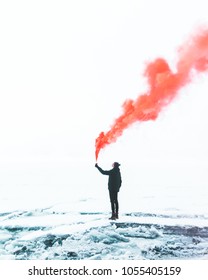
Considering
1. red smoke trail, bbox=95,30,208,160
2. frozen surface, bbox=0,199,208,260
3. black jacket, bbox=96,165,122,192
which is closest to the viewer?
frozen surface, bbox=0,199,208,260

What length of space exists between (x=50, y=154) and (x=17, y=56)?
1313mm

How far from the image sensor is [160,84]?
5523mm

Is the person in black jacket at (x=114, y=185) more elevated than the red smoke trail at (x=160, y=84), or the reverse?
the red smoke trail at (x=160, y=84)

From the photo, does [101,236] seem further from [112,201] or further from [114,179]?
[114,179]

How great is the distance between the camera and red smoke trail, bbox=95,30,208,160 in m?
5.43

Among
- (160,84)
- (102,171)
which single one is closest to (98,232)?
(102,171)

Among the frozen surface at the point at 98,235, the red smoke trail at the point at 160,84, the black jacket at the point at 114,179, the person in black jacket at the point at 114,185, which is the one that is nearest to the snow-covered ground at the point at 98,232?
the frozen surface at the point at 98,235

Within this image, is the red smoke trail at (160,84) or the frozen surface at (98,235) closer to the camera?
the frozen surface at (98,235)

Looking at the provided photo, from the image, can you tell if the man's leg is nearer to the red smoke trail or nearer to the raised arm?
the raised arm

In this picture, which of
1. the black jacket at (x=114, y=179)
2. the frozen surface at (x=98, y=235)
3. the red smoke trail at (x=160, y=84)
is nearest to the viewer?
the frozen surface at (x=98, y=235)

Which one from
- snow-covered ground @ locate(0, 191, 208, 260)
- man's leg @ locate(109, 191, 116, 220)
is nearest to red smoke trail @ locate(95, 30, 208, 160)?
man's leg @ locate(109, 191, 116, 220)

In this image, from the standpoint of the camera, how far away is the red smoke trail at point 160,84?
5.43 metres

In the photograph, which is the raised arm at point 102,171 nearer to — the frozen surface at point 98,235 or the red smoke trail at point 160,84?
the red smoke trail at point 160,84

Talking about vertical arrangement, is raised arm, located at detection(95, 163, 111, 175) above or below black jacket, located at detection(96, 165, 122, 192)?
above
